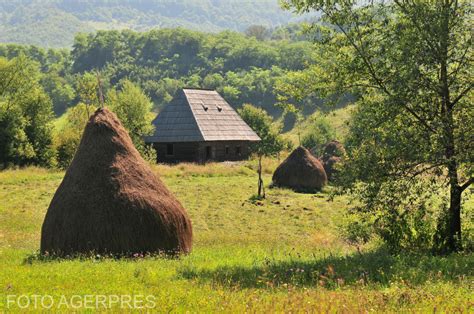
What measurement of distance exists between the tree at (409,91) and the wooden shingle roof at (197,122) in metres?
36.4

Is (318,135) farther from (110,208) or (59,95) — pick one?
(59,95)

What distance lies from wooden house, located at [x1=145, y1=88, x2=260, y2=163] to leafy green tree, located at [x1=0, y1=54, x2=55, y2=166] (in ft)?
32.0

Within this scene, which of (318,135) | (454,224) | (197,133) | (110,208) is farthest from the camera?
(318,135)

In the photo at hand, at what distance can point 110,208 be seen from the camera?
13.0 meters

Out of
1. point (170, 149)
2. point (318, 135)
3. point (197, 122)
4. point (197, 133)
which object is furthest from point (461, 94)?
point (318, 135)

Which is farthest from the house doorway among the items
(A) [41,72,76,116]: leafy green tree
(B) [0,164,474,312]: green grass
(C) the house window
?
(A) [41,72,76,116]: leafy green tree

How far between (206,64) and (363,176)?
16063 centimetres

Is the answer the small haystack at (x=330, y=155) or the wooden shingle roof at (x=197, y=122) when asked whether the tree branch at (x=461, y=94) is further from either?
the wooden shingle roof at (x=197, y=122)

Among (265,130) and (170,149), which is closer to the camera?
(170,149)

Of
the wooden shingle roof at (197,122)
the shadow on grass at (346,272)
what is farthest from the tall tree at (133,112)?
the shadow on grass at (346,272)

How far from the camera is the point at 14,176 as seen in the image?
36.7 meters

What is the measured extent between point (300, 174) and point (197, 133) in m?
17.8

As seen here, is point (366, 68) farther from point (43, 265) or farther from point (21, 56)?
point (21, 56)

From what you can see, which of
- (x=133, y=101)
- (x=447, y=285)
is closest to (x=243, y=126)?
(x=133, y=101)
